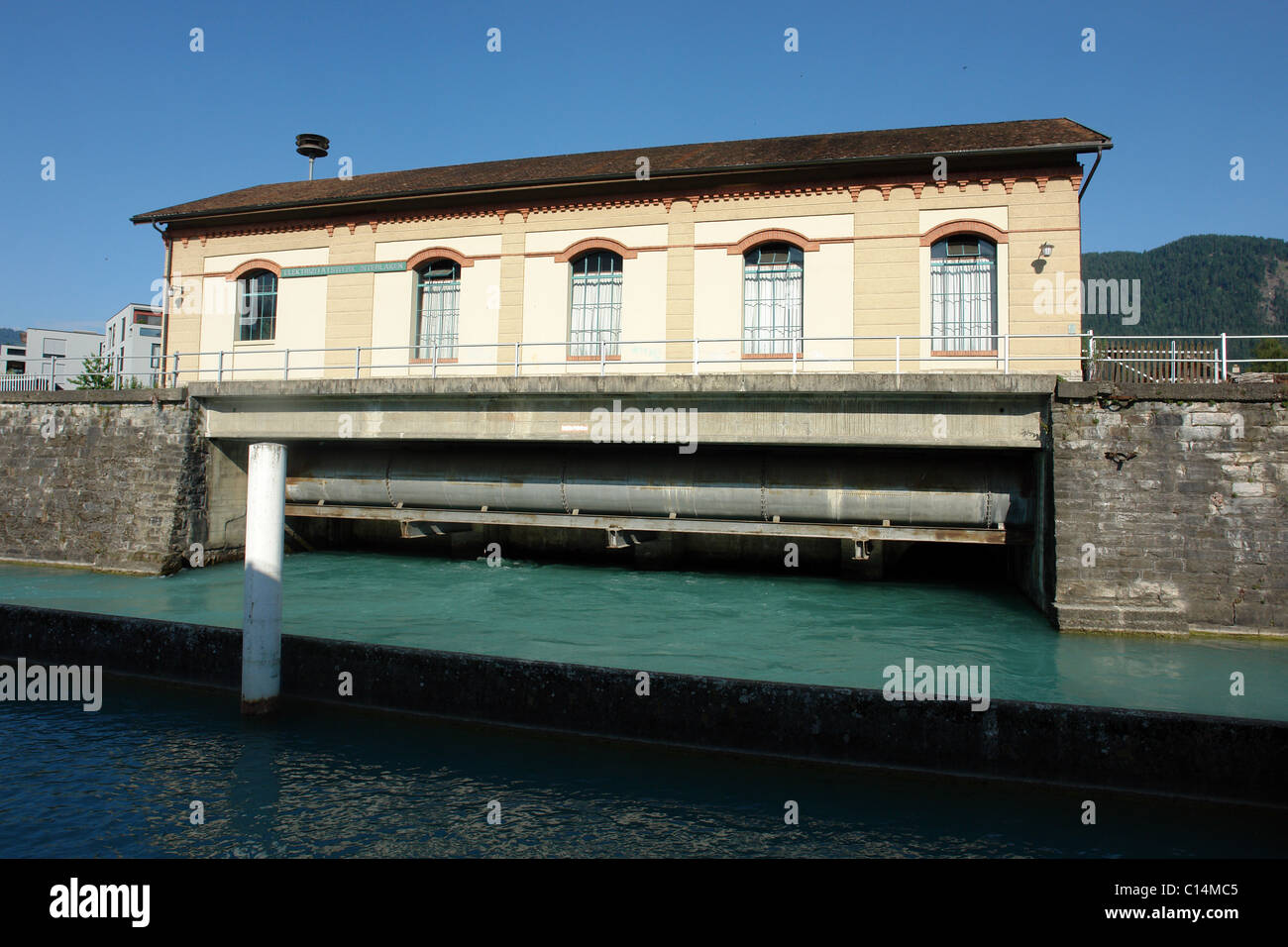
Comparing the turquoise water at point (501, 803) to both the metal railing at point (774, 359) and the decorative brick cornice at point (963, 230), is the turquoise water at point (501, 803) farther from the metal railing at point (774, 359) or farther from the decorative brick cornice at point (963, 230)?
the decorative brick cornice at point (963, 230)

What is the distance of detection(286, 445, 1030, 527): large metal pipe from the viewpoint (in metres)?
13.7

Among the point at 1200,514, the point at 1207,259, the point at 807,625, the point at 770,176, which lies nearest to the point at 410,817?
the point at 807,625

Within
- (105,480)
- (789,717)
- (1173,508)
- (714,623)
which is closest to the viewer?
(789,717)

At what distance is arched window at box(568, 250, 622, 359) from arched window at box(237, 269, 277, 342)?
7.76 meters

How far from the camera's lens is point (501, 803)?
6.30 metres

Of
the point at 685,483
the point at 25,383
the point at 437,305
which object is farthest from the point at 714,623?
the point at 25,383

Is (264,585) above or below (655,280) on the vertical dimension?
below

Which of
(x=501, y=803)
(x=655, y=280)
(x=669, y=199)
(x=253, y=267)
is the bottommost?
(x=501, y=803)

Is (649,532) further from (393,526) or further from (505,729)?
(505,729)

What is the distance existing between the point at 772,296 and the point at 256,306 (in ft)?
41.8

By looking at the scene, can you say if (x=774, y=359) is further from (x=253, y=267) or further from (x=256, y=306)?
(x=253, y=267)

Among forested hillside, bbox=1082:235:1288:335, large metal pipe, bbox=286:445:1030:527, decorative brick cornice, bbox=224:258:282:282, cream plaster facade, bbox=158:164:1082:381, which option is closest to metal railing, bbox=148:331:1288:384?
cream plaster facade, bbox=158:164:1082:381

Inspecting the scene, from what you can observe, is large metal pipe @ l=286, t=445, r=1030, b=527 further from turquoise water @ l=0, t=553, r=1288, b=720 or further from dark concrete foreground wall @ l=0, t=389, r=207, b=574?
dark concrete foreground wall @ l=0, t=389, r=207, b=574
